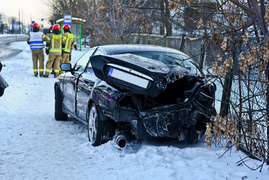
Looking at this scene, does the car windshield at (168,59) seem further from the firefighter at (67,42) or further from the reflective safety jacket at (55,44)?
the firefighter at (67,42)

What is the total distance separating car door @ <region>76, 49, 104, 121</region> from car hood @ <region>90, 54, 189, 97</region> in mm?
704

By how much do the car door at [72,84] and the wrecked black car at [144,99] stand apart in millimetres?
939

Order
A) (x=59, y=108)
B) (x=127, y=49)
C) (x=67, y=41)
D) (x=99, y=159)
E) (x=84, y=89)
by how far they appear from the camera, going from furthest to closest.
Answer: (x=67, y=41) < (x=59, y=108) < (x=84, y=89) < (x=127, y=49) < (x=99, y=159)

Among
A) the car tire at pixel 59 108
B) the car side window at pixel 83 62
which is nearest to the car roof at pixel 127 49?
the car side window at pixel 83 62

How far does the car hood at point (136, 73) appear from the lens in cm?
483

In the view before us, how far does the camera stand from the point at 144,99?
527 centimetres

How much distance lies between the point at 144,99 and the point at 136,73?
0.52 meters

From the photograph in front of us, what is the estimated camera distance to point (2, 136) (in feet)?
21.1

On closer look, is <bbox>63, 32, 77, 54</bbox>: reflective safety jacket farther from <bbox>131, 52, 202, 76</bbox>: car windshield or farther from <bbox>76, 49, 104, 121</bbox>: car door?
<bbox>131, 52, 202, 76</bbox>: car windshield

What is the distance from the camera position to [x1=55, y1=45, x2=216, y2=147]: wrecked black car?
4.91m

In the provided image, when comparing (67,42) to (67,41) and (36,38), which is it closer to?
(67,41)

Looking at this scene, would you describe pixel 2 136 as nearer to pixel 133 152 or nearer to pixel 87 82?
pixel 87 82

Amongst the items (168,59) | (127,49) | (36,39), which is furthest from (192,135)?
(36,39)

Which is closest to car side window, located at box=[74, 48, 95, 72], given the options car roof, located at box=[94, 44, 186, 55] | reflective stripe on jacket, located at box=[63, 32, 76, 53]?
car roof, located at box=[94, 44, 186, 55]
